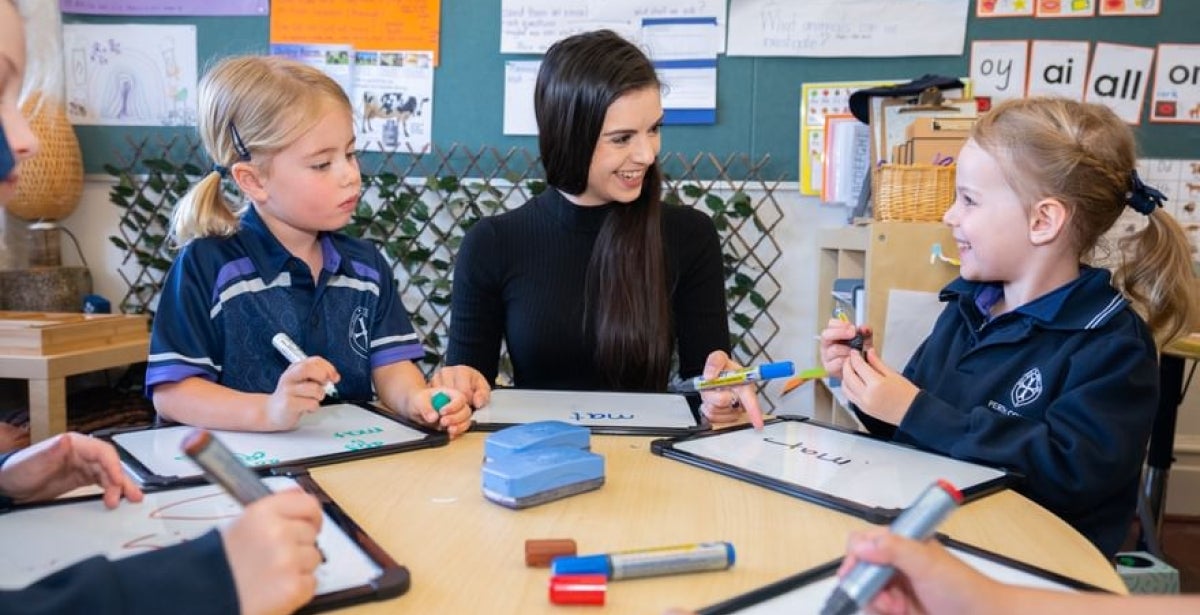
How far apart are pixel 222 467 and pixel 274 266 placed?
69 cm

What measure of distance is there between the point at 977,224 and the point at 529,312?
69 centimetres

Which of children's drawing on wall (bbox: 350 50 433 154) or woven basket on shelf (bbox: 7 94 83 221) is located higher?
children's drawing on wall (bbox: 350 50 433 154)

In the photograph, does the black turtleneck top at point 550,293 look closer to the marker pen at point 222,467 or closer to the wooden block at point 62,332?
the marker pen at point 222,467

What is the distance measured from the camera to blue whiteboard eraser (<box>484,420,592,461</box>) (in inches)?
29.2

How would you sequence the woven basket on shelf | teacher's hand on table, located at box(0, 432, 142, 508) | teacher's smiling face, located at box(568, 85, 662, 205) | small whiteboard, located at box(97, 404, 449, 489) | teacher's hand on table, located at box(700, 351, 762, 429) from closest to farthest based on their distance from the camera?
teacher's hand on table, located at box(0, 432, 142, 508)
small whiteboard, located at box(97, 404, 449, 489)
teacher's hand on table, located at box(700, 351, 762, 429)
teacher's smiling face, located at box(568, 85, 662, 205)
the woven basket on shelf

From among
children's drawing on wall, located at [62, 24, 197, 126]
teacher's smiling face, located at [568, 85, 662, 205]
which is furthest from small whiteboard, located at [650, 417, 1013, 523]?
children's drawing on wall, located at [62, 24, 197, 126]

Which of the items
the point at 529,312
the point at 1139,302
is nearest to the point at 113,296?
the point at 529,312

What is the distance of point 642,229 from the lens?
1.43m

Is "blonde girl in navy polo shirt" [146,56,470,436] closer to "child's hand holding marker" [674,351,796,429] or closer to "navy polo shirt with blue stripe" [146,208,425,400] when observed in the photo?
"navy polo shirt with blue stripe" [146,208,425,400]

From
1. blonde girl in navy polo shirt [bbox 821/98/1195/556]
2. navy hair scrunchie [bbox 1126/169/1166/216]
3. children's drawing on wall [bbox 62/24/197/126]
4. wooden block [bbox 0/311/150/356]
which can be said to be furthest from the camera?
children's drawing on wall [bbox 62/24/197/126]

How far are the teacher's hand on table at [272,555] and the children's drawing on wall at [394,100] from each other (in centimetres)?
215

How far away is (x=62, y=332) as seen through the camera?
2076mm

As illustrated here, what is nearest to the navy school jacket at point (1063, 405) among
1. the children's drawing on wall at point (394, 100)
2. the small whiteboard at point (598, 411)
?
the small whiteboard at point (598, 411)

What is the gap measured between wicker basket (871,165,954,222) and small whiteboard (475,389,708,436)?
0.94m
